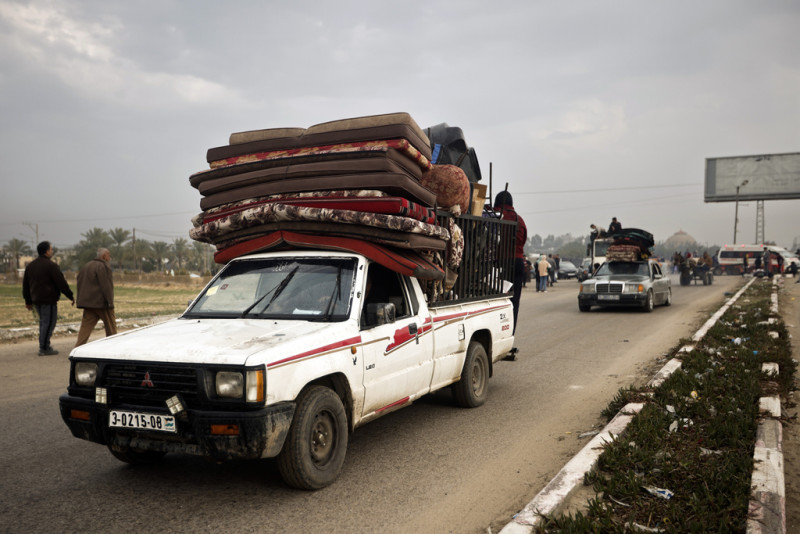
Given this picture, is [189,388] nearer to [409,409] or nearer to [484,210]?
[409,409]

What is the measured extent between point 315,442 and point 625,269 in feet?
52.0

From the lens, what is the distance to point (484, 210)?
26.5 ft

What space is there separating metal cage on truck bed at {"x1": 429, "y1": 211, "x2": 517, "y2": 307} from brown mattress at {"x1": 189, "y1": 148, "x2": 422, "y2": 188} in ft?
2.59

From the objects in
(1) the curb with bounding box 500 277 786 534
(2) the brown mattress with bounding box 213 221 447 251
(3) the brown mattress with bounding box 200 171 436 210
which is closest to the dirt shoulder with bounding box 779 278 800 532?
(1) the curb with bounding box 500 277 786 534

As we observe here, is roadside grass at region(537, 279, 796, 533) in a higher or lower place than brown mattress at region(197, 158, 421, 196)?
lower

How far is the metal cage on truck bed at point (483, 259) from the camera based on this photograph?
21.5 feet

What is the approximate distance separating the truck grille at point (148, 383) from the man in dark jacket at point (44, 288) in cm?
718

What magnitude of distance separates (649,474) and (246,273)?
11.2 feet

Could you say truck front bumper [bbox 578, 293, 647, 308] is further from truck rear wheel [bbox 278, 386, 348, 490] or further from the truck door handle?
truck rear wheel [bbox 278, 386, 348, 490]

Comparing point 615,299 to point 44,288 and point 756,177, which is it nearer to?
point 44,288

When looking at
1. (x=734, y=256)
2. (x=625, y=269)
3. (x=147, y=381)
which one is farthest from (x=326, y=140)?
(x=734, y=256)

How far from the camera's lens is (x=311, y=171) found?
207 inches

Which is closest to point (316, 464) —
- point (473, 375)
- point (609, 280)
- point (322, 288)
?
point (322, 288)

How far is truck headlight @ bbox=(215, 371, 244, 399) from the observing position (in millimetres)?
3625
